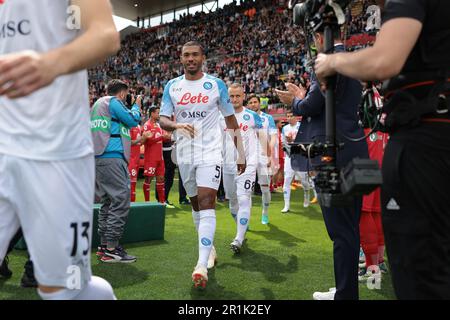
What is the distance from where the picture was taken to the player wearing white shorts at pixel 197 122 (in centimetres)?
424

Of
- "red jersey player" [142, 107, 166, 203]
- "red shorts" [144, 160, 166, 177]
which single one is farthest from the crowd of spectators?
"red shorts" [144, 160, 166, 177]

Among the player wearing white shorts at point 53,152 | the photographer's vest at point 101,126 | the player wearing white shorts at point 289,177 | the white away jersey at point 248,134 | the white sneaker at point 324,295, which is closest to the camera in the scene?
the player wearing white shorts at point 53,152

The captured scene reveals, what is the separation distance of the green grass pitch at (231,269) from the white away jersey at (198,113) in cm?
123

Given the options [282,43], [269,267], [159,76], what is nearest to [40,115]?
[269,267]

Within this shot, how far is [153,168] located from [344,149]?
699 cm

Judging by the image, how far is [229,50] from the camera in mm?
31562

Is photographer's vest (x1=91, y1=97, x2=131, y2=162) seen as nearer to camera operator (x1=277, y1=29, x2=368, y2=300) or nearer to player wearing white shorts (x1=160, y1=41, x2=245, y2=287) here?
player wearing white shorts (x1=160, y1=41, x2=245, y2=287)

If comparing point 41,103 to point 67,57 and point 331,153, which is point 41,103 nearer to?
point 67,57

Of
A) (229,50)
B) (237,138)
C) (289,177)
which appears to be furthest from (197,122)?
(229,50)

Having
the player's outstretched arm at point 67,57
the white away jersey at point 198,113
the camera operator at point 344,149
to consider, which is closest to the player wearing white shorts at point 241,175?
the white away jersey at point 198,113

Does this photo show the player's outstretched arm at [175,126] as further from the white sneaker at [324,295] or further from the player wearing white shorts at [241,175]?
the white sneaker at [324,295]

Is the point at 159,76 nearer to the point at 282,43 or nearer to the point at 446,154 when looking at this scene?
the point at 282,43

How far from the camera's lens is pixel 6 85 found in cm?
125
